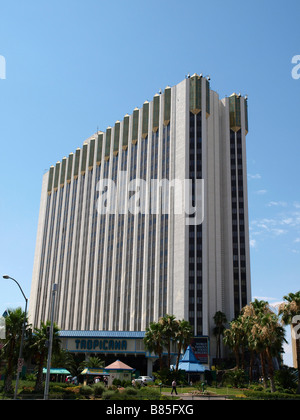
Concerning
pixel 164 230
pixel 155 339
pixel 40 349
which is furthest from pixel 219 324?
pixel 40 349

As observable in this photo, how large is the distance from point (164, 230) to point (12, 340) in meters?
51.9

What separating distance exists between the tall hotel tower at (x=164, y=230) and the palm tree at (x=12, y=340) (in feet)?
145

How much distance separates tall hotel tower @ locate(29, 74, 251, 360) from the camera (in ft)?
287

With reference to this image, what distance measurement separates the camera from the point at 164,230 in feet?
300

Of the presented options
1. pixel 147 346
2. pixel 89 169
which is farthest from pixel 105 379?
pixel 89 169

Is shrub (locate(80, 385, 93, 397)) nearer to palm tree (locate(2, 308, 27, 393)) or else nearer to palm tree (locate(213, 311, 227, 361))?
palm tree (locate(2, 308, 27, 393))

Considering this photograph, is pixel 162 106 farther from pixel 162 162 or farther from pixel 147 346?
pixel 147 346

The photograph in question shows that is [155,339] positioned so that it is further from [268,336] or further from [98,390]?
[98,390]

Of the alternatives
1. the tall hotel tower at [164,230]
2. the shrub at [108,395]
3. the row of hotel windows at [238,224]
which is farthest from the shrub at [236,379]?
the row of hotel windows at [238,224]

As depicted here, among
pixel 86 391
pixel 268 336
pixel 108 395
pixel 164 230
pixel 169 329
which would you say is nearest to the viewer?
pixel 108 395

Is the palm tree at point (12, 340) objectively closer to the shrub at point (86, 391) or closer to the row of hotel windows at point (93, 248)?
the shrub at point (86, 391)

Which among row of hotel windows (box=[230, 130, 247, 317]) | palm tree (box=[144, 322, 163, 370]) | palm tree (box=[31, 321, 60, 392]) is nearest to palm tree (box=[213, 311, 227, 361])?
row of hotel windows (box=[230, 130, 247, 317])

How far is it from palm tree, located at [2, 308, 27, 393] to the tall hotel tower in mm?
44194

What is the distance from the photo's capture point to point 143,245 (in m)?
95.3
